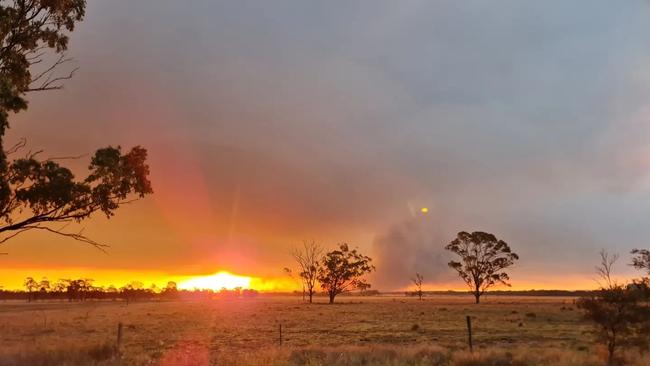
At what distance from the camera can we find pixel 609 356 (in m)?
17.3

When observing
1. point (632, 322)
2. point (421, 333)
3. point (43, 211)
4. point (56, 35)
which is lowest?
point (421, 333)

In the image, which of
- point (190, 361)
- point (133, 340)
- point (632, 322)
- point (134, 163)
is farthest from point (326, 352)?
point (133, 340)

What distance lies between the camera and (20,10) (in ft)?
46.3

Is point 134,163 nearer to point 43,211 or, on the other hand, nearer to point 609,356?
point 43,211

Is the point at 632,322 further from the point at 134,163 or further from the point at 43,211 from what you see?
the point at 43,211

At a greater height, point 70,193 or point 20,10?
point 20,10

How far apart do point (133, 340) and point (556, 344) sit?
24814mm

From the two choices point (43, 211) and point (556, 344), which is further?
point (556, 344)

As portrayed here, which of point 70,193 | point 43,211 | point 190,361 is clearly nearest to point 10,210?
point 43,211

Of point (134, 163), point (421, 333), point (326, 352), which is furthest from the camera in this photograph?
point (421, 333)

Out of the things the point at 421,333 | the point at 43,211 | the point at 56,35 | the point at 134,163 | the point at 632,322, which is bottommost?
the point at 421,333

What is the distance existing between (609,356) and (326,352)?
10111 millimetres

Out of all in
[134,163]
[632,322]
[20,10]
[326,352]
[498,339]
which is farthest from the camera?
[498,339]

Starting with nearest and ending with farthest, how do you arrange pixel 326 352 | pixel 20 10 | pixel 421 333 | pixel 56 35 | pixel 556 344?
1. pixel 20 10
2. pixel 56 35
3. pixel 326 352
4. pixel 556 344
5. pixel 421 333
